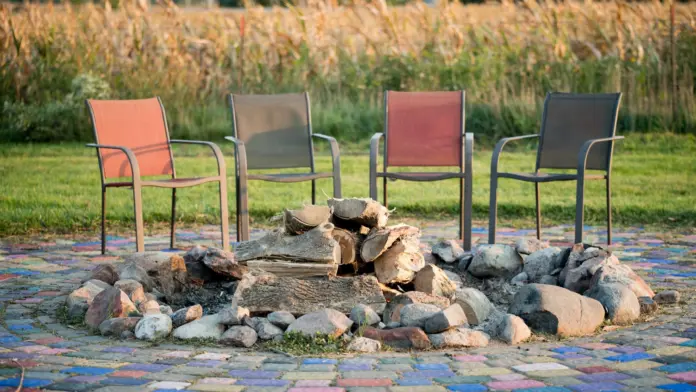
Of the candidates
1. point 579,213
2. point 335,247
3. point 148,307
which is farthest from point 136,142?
point 579,213

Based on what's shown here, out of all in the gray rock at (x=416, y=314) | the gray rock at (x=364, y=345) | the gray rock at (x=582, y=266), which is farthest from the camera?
the gray rock at (x=582, y=266)

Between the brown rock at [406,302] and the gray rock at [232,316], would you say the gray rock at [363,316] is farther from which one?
the gray rock at [232,316]

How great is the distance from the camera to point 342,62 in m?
12.5

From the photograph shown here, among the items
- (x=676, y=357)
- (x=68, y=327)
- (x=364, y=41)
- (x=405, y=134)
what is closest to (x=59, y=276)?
(x=68, y=327)

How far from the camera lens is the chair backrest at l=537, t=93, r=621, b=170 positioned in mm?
6434

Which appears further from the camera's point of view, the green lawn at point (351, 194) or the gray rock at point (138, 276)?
the green lawn at point (351, 194)

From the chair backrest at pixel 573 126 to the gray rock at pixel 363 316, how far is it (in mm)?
2836

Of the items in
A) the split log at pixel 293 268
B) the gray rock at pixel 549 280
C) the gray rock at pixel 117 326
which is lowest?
the gray rock at pixel 117 326

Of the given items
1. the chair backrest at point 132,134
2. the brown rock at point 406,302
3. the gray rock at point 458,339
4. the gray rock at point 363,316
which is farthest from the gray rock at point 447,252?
the chair backrest at point 132,134

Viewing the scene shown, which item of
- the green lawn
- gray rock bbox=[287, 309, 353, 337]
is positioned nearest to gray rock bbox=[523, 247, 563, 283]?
gray rock bbox=[287, 309, 353, 337]

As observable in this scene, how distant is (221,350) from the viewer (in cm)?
382

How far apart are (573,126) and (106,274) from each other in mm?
3476

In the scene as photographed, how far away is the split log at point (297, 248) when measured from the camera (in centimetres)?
438

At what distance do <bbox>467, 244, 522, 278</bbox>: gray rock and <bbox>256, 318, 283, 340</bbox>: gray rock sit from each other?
1465 millimetres
